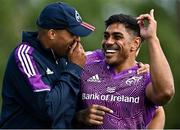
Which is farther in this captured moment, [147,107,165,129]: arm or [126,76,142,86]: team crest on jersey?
[147,107,165,129]: arm

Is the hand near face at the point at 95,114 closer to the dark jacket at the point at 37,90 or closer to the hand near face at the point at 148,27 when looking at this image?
the dark jacket at the point at 37,90

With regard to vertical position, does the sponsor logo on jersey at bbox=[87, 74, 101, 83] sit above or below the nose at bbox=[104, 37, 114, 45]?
below

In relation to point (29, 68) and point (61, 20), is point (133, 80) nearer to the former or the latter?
point (61, 20)

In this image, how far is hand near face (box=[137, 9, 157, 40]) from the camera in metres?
6.52

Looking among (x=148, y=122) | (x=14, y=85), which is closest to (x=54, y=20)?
(x=14, y=85)

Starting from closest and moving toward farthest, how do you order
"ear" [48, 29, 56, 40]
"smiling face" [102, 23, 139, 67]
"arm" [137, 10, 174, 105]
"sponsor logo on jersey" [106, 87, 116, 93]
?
"arm" [137, 10, 174, 105] → "ear" [48, 29, 56, 40] → "sponsor logo on jersey" [106, 87, 116, 93] → "smiling face" [102, 23, 139, 67]

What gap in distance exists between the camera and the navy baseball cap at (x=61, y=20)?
21.3 feet

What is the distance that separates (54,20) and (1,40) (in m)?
18.3

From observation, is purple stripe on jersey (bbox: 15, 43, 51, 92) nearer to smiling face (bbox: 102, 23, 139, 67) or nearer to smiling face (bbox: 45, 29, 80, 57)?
smiling face (bbox: 45, 29, 80, 57)

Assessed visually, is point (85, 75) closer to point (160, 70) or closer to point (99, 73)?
point (99, 73)

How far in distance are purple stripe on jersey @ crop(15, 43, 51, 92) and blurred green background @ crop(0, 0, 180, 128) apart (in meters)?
14.4

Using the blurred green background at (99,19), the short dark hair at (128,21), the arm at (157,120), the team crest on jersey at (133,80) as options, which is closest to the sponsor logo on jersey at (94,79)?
the team crest on jersey at (133,80)

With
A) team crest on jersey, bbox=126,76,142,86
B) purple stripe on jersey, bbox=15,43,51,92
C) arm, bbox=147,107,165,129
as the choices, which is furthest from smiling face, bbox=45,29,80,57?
arm, bbox=147,107,165,129

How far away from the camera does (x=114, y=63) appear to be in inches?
265
